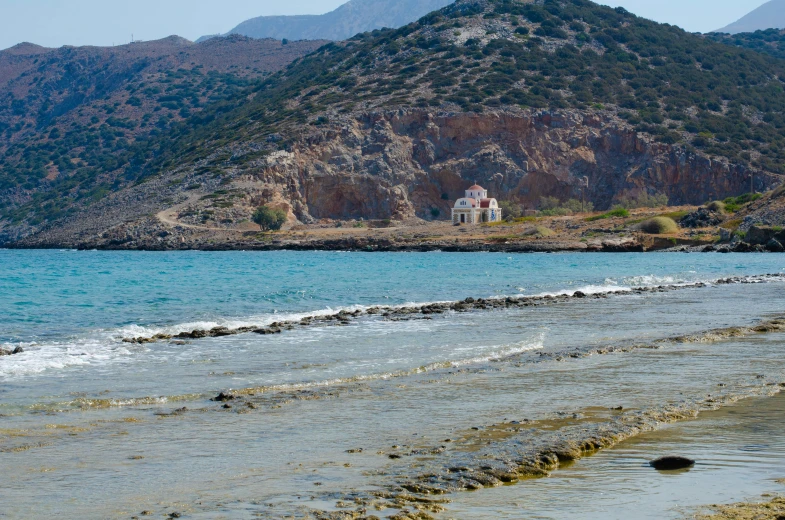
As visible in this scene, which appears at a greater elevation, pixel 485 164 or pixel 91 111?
pixel 91 111

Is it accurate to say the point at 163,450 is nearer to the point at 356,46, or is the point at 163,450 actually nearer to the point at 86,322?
the point at 86,322

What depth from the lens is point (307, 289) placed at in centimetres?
3347

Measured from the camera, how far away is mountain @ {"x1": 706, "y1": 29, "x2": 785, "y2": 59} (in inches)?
6722

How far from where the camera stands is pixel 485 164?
98188mm

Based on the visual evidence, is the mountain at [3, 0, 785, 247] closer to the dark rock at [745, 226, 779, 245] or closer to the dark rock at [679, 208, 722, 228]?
the dark rock at [679, 208, 722, 228]

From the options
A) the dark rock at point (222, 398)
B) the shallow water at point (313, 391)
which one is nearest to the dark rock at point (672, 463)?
the shallow water at point (313, 391)

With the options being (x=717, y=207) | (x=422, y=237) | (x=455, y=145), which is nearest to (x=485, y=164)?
(x=455, y=145)

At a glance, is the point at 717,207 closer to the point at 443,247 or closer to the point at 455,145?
the point at 443,247

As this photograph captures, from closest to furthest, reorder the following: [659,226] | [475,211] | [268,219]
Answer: [659,226], [268,219], [475,211]

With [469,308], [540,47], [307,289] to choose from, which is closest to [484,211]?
[540,47]

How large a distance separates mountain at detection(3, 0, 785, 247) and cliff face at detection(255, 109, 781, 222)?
0.16 m

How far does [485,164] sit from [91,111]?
96.4 m

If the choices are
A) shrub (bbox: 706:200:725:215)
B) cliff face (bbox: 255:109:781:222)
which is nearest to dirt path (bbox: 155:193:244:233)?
cliff face (bbox: 255:109:781:222)

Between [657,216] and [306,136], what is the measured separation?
4109 centimetres
